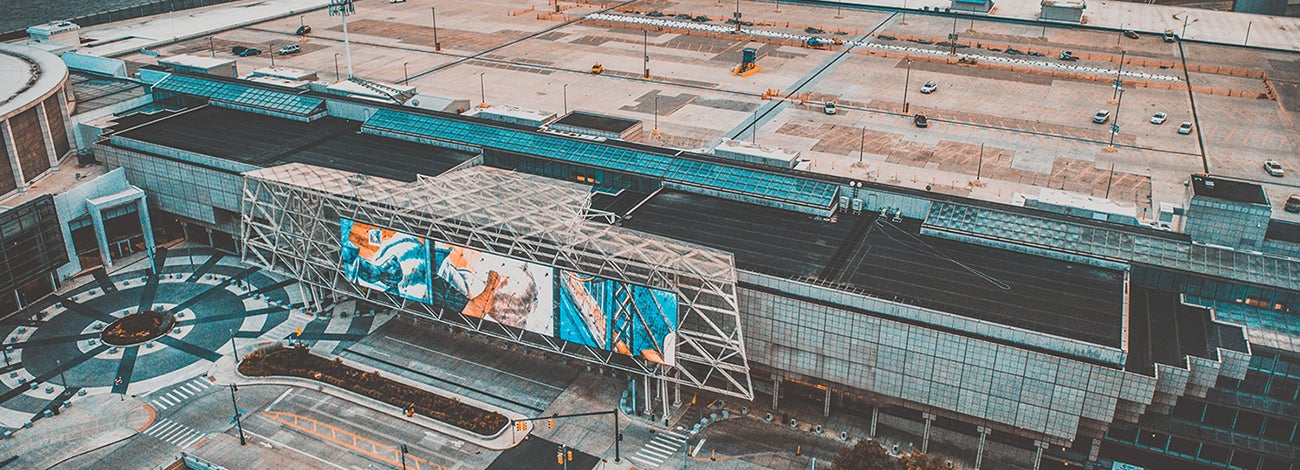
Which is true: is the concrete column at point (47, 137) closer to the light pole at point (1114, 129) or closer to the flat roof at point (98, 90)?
the flat roof at point (98, 90)

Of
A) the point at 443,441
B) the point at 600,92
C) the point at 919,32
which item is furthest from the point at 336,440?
the point at 919,32

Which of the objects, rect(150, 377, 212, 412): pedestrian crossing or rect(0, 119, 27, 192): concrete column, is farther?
rect(0, 119, 27, 192): concrete column

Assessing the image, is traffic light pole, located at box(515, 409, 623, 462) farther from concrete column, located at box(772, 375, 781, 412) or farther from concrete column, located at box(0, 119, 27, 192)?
concrete column, located at box(0, 119, 27, 192)

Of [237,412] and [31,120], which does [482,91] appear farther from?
[237,412]

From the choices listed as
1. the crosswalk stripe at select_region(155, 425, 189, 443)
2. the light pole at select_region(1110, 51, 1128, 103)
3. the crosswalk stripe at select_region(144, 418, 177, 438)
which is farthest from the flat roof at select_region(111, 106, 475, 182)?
the light pole at select_region(1110, 51, 1128, 103)

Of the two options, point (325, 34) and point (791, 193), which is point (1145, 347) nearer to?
point (791, 193)
